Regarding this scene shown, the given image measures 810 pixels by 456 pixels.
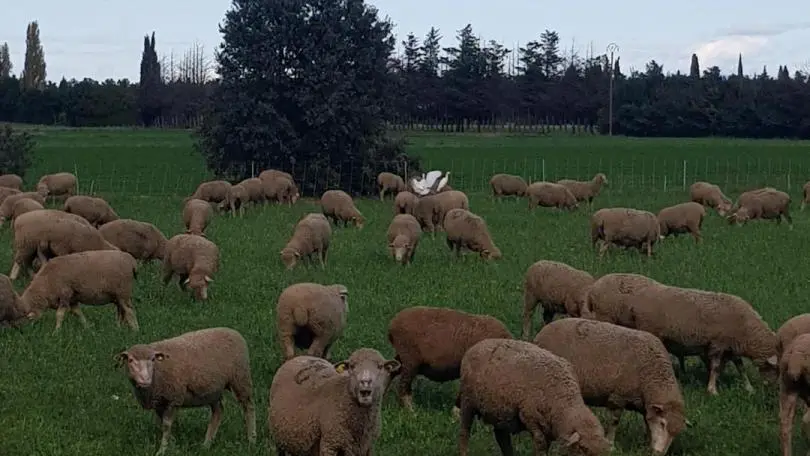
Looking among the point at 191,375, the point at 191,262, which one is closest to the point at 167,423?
the point at 191,375

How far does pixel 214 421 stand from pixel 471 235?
12618 mm

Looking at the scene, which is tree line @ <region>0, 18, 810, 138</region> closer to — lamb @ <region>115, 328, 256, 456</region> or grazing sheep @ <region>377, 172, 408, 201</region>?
grazing sheep @ <region>377, 172, 408, 201</region>

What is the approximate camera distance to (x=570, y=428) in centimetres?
907

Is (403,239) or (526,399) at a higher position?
(403,239)

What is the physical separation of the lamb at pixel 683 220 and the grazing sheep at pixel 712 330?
13491 millimetres

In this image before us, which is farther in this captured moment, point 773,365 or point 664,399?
point 773,365

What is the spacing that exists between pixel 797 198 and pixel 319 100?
1846 cm

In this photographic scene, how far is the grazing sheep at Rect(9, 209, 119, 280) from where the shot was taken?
736 inches

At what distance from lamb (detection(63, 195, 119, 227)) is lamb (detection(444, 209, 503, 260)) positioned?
7.77 m

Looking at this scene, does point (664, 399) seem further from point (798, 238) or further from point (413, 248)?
point (798, 238)

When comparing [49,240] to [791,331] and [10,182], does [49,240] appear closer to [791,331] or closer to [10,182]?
[791,331]

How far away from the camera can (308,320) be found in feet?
42.8

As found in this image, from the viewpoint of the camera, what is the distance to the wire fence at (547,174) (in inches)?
1730

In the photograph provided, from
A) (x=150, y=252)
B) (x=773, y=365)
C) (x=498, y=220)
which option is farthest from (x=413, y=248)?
(x=773, y=365)
